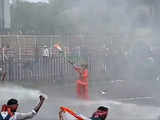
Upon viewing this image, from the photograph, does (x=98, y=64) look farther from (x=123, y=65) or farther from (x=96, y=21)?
(x=96, y=21)

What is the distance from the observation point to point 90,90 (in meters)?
13.3

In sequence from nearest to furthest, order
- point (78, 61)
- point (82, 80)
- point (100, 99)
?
point (82, 80) < point (100, 99) < point (78, 61)

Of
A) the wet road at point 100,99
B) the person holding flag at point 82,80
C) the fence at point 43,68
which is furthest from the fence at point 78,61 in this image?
the person holding flag at point 82,80

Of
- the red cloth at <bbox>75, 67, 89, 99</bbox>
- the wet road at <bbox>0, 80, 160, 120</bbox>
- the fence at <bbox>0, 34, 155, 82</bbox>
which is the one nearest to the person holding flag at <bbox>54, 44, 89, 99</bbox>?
the red cloth at <bbox>75, 67, 89, 99</bbox>

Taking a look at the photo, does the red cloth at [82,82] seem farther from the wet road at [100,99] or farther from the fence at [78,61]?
the fence at [78,61]

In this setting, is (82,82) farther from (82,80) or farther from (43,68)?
(43,68)

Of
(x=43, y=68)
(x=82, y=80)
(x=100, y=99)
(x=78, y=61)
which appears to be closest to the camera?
(x=82, y=80)

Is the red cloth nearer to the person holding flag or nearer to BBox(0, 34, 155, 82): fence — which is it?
the person holding flag

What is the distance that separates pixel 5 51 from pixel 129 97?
6.70 m

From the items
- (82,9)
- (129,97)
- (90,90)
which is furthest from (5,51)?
(82,9)

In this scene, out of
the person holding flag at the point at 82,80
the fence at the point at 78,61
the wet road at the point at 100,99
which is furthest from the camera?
the fence at the point at 78,61

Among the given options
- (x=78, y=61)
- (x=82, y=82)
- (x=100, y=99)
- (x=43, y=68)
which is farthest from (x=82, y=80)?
(x=78, y=61)

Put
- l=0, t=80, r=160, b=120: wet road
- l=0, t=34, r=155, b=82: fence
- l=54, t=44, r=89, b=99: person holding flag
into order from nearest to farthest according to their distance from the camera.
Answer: l=0, t=80, r=160, b=120: wet road
l=54, t=44, r=89, b=99: person holding flag
l=0, t=34, r=155, b=82: fence

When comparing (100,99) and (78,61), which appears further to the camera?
(78,61)
